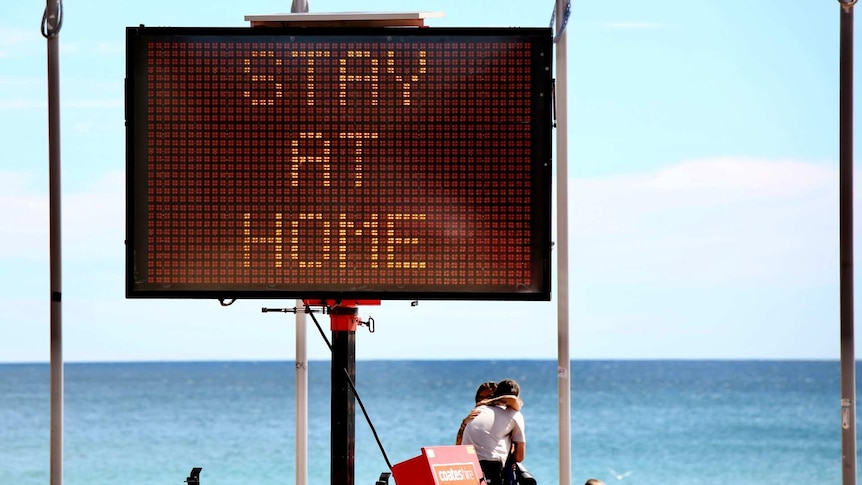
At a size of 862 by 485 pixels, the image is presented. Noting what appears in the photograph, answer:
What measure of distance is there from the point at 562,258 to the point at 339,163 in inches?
53.8

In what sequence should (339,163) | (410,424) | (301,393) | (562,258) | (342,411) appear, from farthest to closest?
(410,424), (301,393), (562,258), (342,411), (339,163)

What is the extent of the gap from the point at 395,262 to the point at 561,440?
1429 millimetres

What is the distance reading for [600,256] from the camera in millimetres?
32031

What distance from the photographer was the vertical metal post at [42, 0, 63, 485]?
571 centimetres

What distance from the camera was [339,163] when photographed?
4.82 m

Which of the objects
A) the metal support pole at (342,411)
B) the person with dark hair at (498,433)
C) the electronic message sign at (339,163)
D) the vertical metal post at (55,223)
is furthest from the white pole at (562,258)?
the vertical metal post at (55,223)

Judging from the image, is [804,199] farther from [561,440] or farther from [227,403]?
[561,440]

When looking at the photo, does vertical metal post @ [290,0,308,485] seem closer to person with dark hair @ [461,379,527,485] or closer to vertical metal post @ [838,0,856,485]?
person with dark hair @ [461,379,527,485]

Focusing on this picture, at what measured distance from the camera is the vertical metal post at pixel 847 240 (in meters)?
5.42

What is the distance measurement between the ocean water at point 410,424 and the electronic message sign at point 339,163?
1491cm

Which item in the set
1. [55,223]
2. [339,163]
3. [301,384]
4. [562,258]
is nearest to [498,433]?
[562,258]

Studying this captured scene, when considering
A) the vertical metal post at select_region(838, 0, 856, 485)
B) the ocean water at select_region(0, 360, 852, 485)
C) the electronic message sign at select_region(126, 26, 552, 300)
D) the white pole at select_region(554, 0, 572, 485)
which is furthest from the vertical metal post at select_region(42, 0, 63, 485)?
the ocean water at select_region(0, 360, 852, 485)

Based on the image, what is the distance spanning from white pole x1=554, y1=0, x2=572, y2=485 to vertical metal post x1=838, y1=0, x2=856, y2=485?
1.25 metres

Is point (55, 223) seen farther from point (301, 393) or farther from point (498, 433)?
point (498, 433)
